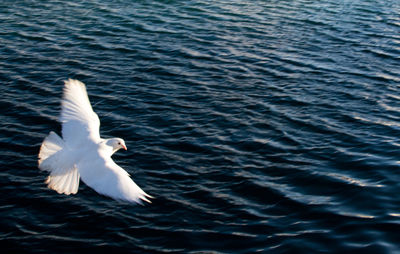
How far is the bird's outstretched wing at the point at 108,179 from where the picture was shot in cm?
838

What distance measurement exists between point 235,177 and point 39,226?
4225 millimetres

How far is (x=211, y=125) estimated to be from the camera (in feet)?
45.0

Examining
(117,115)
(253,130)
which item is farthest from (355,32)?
(117,115)

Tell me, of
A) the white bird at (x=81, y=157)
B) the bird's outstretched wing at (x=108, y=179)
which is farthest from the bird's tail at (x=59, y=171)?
the bird's outstretched wing at (x=108, y=179)

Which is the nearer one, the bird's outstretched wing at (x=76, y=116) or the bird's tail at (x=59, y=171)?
the bird's tail at (x=59, y=171)

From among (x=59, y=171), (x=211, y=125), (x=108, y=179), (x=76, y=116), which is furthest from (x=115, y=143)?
(x=211, y=125)

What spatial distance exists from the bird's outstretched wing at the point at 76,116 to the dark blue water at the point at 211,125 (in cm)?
130

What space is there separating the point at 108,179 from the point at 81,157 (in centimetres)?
122

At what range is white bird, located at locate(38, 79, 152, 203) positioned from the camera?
8.60 m

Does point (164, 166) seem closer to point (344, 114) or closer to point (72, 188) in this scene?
point (72, 188)

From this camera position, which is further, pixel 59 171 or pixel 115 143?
pixel 115 143

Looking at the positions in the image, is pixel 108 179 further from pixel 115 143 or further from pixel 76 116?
pixel 76 116

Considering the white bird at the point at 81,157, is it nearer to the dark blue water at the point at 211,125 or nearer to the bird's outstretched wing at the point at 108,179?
the bird's outstretched wing at the point at 108,179

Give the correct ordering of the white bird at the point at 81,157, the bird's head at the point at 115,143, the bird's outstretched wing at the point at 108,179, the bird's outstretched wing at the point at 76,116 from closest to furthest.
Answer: the bird's outstretched wing at the point at 108,179, the white bird at the point at 81,157, the bird's head at the point at 115,143, the bird's outstretched wing at the point at 76,116
